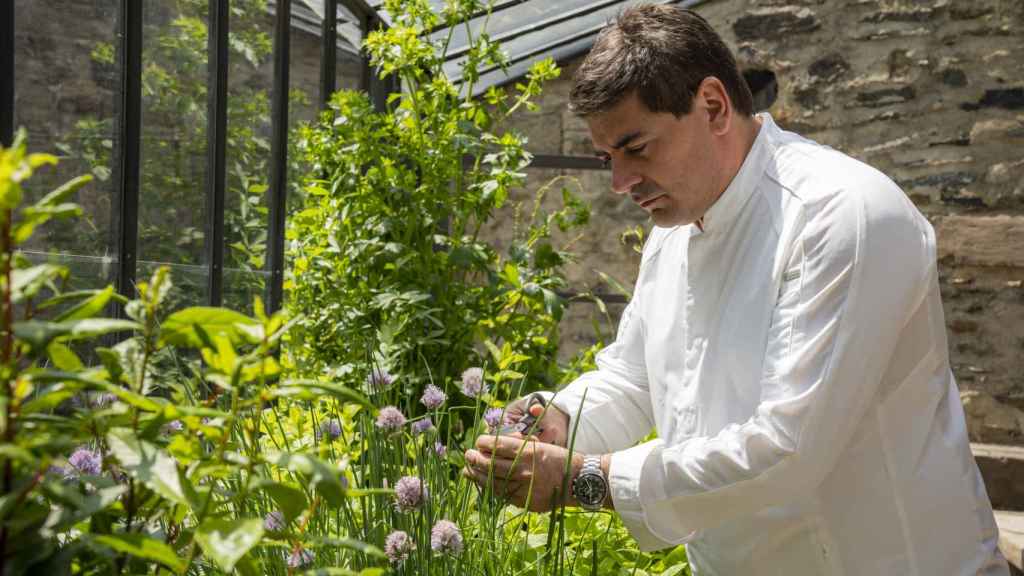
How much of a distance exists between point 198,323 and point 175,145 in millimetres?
2907

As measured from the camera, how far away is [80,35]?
8.84 feet

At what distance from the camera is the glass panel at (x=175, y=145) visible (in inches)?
122

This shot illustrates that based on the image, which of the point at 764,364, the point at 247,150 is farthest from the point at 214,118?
the point at 764,364

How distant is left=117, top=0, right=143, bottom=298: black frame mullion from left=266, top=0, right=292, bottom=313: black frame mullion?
1.46 metres

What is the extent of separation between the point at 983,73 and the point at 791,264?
493 centimetres

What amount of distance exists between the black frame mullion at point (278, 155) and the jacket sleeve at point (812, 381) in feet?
10.3

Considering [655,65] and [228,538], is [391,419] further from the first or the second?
[228,538]

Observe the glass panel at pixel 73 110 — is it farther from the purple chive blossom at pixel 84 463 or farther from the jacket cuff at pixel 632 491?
the purple chive blossom at pixel 84 463

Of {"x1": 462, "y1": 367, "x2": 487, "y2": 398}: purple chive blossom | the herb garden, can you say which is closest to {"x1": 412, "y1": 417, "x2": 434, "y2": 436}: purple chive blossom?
the herb garden

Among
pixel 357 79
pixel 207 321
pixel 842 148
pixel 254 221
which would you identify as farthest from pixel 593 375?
pixel 842 148

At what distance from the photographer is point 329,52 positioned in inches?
209

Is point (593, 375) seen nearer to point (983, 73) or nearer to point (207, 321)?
point (207, 321)

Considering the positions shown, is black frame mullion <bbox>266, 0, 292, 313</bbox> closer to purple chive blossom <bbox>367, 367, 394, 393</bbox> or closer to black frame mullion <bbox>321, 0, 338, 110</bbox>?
black frame mullion <bbox>321, 0, 338, 110</bbox>

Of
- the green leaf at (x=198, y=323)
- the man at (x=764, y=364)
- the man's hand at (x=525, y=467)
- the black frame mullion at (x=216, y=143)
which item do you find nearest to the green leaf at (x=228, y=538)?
the green leaf at (x=198, y=323)
